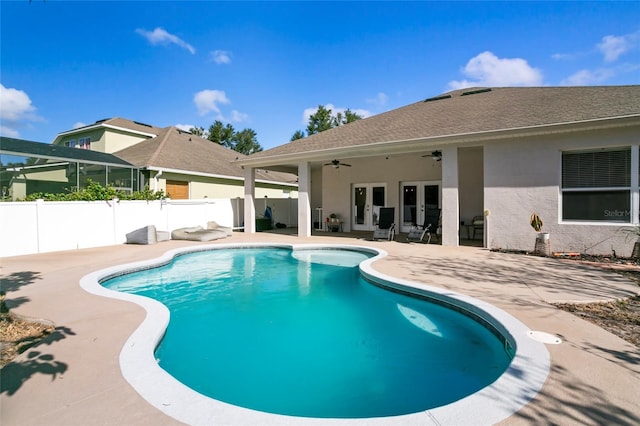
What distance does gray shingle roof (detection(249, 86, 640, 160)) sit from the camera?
28.5ft

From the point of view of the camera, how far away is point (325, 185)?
16891mm

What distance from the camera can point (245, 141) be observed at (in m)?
45.0

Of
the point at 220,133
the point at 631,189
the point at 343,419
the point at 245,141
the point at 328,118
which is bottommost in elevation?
the point at 343,419

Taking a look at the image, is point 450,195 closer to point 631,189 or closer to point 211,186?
point 631,189

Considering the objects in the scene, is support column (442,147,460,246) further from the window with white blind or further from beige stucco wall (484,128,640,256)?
the window with white blind

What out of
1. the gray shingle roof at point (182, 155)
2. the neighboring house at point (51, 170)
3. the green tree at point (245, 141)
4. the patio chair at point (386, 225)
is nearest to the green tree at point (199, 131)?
the green tree at point (245, 141)

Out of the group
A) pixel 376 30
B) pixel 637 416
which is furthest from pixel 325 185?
pixel 637 416

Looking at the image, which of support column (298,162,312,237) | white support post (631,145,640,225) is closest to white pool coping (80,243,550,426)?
white support post (631,145,640,225)

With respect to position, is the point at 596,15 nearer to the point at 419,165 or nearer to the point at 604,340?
the point at 419,165

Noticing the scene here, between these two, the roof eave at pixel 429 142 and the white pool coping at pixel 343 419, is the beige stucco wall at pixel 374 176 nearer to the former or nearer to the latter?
the roof eave at pixel 429 142

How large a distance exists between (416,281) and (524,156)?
5.82 meters

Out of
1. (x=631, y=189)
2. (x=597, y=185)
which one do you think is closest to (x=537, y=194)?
(x=597, y=185)

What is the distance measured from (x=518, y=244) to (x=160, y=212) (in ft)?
41.1

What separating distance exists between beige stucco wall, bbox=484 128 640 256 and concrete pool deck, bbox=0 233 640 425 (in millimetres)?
1470
